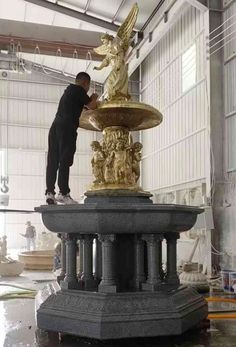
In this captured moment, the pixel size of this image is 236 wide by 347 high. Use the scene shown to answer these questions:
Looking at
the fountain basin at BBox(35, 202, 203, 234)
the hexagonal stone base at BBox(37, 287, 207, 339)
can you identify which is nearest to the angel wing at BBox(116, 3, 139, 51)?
the fountain basin at BBox(35, 202, 203, 234)

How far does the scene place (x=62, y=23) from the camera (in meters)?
11.5

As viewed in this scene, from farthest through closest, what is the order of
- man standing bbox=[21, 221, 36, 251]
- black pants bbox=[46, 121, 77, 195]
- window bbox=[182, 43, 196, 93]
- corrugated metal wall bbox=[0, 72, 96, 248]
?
corrugated metal wall bbox=[0, 72, 96, 248], man standing bbox=[21, 221, 36, 251], window bbox=[182, 43, 196, 93], black pants bbox=[46, 121, 77, 195]

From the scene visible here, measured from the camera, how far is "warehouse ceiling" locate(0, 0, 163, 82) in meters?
9.14

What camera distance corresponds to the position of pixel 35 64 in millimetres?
14648

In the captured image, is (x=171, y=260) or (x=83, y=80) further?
(x=83, y=80)

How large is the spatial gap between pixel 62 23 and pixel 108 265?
10124 mm

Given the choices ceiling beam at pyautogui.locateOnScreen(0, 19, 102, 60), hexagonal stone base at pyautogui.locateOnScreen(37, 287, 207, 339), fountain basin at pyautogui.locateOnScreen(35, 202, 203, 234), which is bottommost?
hexagonal stone base at pyautogui.locateOnScreen(37, 287, 207, 339)

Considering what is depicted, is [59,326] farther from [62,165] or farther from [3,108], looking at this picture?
[3,108]

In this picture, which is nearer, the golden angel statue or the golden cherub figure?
the golden cherub figure

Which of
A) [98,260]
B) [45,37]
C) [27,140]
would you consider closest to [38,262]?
[45,37]

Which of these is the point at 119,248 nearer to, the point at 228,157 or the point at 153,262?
the point at 153,262

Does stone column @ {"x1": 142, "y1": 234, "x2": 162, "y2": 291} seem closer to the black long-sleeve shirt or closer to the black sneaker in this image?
the black sneaker

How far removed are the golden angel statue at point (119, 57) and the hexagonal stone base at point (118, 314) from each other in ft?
4.71

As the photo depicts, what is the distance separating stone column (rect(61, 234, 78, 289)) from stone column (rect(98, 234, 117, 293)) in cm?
24
